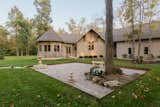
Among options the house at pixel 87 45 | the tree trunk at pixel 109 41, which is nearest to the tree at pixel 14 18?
the house at pixel 87 45

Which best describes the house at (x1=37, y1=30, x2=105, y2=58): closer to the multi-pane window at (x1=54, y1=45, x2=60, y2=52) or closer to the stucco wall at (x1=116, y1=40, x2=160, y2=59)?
the multi-pane window at (x1=54, y1=45, x2=60, y2=52)

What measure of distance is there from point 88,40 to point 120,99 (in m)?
21.3

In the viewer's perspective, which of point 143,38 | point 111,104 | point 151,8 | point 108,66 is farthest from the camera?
point 143,38

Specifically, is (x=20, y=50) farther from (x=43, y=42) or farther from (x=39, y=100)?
(x=39, y=100)

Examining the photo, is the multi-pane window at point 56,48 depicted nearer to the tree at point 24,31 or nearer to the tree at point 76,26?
the tree at point 24,31

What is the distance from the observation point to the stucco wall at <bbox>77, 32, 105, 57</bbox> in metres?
25.2

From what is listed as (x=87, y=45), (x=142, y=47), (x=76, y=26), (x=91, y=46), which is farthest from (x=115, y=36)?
(x=76, y=26)

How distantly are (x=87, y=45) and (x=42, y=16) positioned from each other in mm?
20264

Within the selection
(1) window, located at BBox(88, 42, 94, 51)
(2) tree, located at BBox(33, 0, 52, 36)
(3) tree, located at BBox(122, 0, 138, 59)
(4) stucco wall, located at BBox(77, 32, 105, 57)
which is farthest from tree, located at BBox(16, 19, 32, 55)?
(3) tree, located at BBox(122, 0, 138, 59)

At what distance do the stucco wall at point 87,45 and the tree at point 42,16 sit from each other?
17412 mm

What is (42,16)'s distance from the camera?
38906mm

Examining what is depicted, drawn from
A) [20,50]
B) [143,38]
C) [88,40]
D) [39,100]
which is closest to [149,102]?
[39,100]

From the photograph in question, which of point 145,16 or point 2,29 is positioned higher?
point 2,29

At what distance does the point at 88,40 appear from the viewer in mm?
25438
